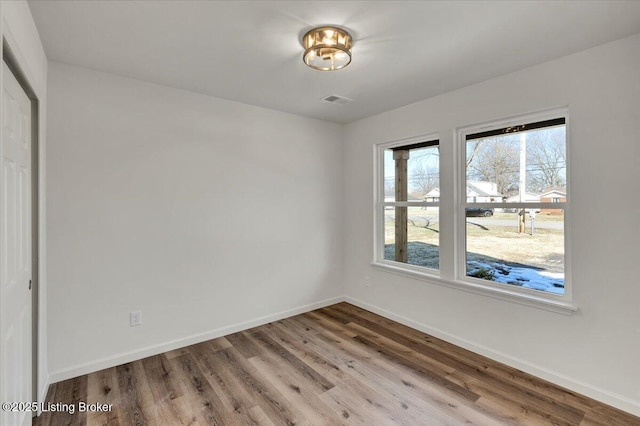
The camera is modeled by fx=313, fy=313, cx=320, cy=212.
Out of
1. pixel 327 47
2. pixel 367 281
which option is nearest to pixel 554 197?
pixel 327 47

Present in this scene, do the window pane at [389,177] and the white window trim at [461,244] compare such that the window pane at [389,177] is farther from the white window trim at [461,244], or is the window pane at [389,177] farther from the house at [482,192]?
the house at [482,192]

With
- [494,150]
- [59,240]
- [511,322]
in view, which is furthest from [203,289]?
[494,150]

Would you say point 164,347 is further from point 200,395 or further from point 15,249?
point 15,249

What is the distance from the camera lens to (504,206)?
285 cm

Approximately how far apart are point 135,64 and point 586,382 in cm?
420

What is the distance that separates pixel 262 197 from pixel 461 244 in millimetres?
2197

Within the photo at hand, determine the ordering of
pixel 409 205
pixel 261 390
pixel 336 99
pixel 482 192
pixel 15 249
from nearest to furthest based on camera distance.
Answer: pixel 15 249 → pixel 261 390 → pixel 482 192 → pixel 336 99 → pixel 409 205

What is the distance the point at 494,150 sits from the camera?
9.67 feet

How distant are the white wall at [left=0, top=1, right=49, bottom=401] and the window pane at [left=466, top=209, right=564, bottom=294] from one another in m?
3.48

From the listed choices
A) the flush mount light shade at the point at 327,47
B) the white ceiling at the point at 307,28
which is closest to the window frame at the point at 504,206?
the white ceiling at the point at 307,28

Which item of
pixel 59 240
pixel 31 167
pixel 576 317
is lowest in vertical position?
pixel 576 317

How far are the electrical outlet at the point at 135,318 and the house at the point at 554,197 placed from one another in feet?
11.9

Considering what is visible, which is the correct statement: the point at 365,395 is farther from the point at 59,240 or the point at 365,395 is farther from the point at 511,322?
the point at 59,240

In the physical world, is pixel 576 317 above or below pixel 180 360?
above
